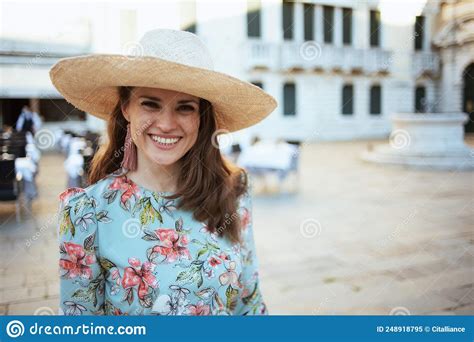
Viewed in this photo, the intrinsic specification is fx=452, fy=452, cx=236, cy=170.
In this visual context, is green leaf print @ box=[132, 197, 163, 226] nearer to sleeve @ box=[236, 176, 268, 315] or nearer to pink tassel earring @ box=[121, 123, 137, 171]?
pink tassel earring @ box=[121, 123, 137, 171]

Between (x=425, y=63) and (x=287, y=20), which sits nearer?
(x=425, y=63)

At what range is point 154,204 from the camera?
1145 mm

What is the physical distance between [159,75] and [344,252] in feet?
8.95

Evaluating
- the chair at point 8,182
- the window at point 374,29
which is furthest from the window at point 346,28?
the chair at point 8,182

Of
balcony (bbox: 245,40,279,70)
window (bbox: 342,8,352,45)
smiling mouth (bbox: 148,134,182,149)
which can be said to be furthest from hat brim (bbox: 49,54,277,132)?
balcony (bbox: 245,40,279,70)

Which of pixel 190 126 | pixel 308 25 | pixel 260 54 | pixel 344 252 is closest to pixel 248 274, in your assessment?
pixel 190 126

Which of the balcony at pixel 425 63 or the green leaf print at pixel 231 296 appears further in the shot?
the balcony at pixel 425 63

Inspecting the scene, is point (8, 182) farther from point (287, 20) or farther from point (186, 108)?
point (287, 20)

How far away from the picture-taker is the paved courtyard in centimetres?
255

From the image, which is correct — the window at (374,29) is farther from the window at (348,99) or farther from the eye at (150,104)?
the eye at (150,104)

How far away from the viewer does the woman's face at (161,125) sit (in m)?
1.12

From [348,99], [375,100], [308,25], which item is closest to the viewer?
[308,25]

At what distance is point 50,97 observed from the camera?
501 inches

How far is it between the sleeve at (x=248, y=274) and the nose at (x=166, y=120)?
346mm
